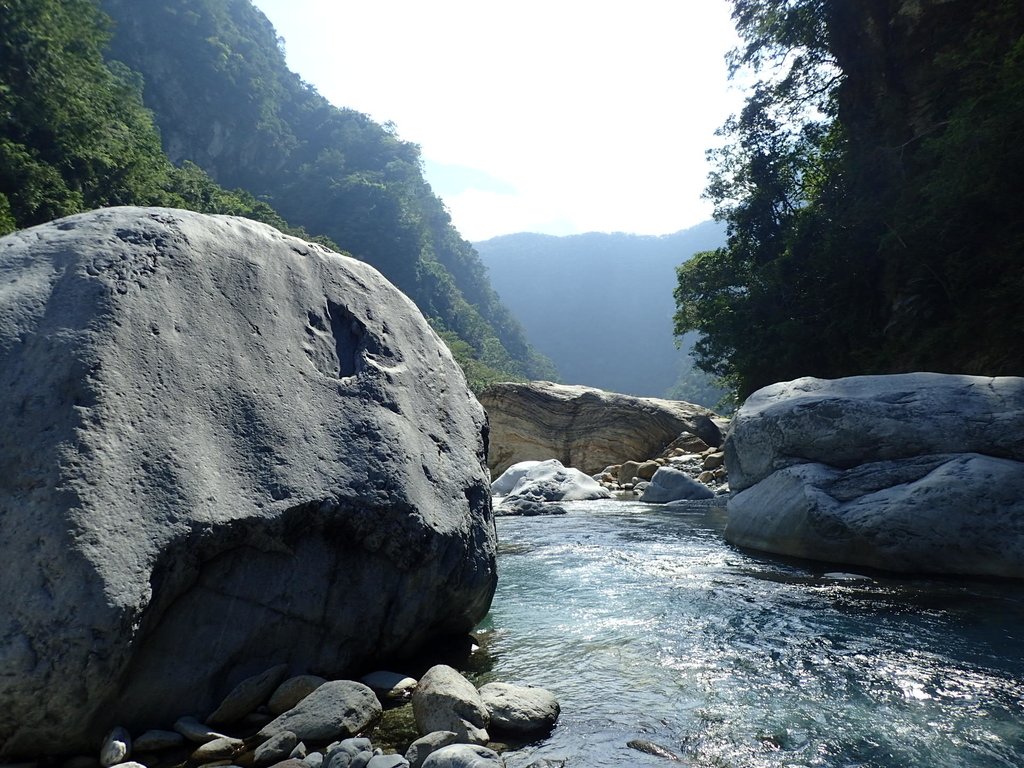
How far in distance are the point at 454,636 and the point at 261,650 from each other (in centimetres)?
158

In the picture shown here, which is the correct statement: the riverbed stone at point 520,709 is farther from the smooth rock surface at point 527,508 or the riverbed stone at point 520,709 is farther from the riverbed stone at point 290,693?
the smooth rock surface at point 527,508

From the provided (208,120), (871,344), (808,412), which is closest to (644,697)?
(808,412)

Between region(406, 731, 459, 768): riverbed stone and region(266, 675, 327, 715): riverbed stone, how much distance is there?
76 centimetres

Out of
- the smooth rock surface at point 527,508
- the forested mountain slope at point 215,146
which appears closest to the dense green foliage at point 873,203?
the smooth rock surface at point 527,508

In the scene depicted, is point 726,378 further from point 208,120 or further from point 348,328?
point 208,120

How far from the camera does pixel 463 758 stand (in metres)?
2.99

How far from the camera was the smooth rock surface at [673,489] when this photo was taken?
16.0 m

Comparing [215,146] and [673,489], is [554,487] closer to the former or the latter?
[673,489]

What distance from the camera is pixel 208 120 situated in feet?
253

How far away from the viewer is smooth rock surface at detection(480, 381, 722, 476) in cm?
2575

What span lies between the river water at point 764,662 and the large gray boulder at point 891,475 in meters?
0.40

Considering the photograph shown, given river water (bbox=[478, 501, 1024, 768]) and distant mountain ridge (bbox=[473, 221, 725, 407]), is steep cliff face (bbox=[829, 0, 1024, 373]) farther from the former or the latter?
distant mountain ridge (bbox=[473, 221, 725, 407])

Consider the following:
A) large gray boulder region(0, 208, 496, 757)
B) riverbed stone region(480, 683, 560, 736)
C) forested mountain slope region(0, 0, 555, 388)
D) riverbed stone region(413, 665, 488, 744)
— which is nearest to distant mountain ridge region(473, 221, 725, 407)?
forested mountain slope region(0, 0, 555, 388)

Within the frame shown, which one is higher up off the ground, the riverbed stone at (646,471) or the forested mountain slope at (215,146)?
the forested mountain slope at (215,146)
